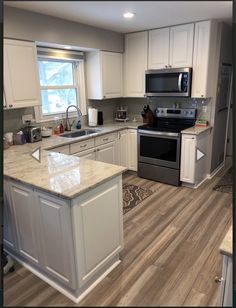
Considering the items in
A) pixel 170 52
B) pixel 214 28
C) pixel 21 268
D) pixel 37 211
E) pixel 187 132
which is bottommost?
pixel 21 268

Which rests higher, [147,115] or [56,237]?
[147,115]

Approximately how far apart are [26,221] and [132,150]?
7.33ft

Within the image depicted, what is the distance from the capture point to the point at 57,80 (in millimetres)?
3373

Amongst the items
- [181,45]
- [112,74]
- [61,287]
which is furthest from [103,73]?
[61,287]

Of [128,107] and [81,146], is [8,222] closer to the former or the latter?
[81,146]

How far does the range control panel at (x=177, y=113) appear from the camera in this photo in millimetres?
3584

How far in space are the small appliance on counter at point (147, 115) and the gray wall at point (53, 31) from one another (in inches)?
40.7

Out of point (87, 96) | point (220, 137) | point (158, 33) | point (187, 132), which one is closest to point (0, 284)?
point (187, 132)

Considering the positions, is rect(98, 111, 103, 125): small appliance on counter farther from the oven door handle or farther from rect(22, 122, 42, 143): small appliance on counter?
rect(22, 122, 42, 143): small appliance on counter

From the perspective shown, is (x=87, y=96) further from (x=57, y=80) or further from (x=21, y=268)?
(x=21, y=268)

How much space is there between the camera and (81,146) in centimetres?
298

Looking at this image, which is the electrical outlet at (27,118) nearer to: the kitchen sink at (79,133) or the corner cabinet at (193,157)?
the kitchen sink at (79,133)

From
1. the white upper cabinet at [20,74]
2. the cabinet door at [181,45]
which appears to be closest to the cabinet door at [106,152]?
the white upper cabinet at [20,74]

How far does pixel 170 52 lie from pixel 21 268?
10.2 ft
